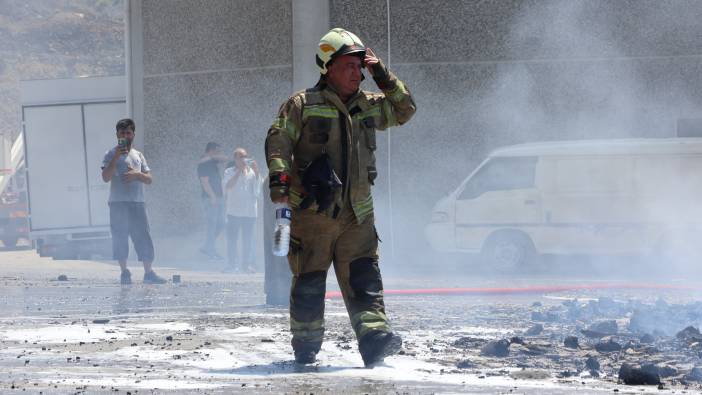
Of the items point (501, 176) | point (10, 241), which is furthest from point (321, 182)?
point (10, 241)

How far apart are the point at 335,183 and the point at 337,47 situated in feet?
2.42

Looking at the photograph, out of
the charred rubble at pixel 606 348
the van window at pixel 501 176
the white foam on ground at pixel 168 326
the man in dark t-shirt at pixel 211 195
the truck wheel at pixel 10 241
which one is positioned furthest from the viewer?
the truck wheel at pixel 10 241

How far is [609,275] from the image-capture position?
15.8 meters

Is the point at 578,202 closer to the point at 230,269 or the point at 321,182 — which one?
the point at 230,269

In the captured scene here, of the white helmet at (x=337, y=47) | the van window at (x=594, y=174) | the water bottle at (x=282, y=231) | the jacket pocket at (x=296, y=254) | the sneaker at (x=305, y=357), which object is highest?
the white helmet at (x=337, y=47)

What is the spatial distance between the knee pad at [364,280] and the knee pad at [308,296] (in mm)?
165

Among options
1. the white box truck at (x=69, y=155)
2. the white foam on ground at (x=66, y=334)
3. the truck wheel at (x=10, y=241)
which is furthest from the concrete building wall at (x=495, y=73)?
the truck wheel at (x=10, y=241)

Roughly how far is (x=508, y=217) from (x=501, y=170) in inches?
25.8

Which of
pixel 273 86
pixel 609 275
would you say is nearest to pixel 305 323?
pixel 609 275

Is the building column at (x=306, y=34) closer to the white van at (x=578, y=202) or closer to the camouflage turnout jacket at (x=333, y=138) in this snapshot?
the white van at (x=578, y=202)

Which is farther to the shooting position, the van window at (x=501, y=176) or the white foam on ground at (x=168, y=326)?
the van window at (x=501, y=176)

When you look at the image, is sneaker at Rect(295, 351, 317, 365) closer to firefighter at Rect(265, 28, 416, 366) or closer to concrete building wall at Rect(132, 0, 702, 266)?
firefighter at Rect(265, 28, 416, 366)

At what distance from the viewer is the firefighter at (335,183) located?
672cm

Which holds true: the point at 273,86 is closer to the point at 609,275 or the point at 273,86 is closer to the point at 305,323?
the point at 609,275
